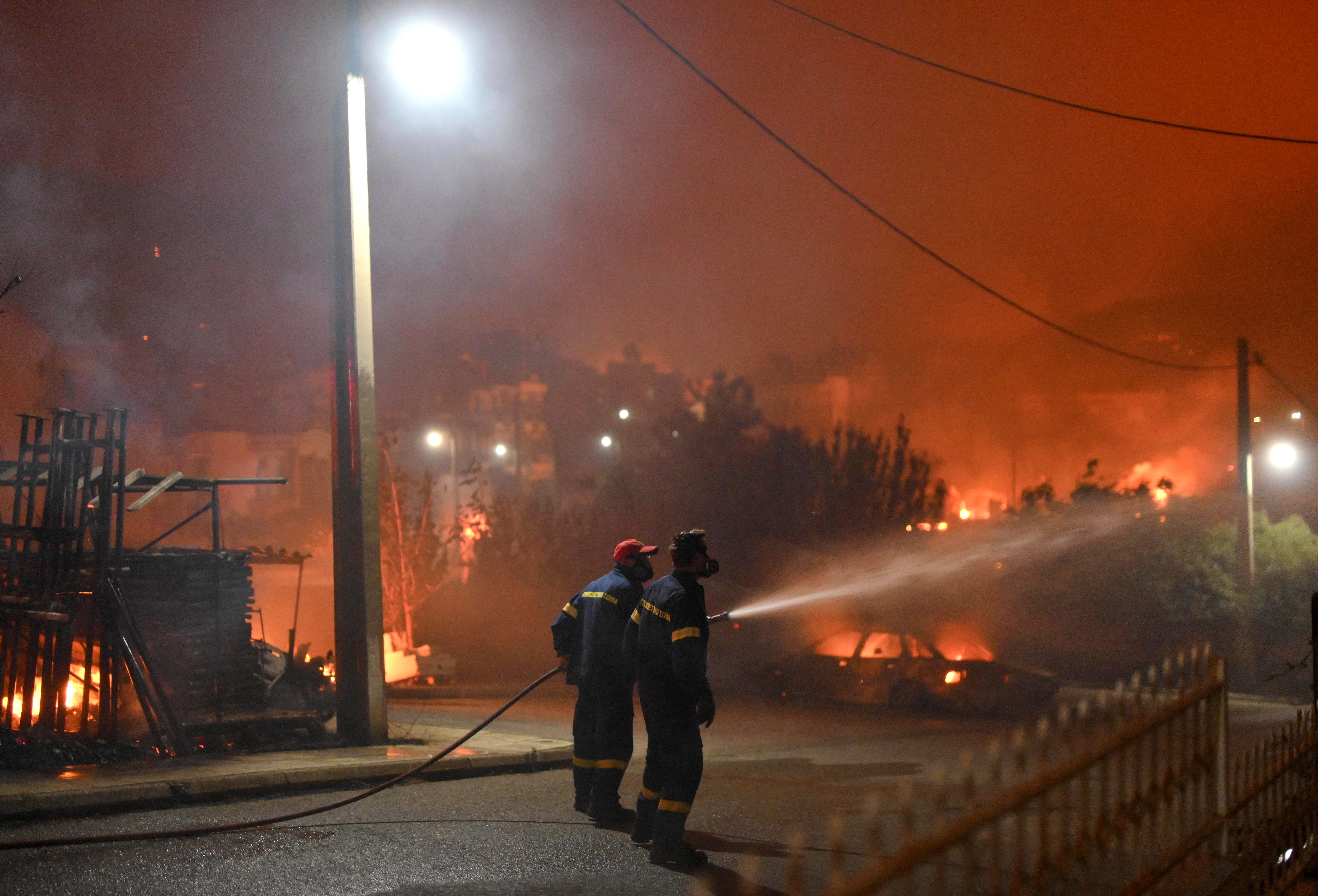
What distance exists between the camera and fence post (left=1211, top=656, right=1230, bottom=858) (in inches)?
162

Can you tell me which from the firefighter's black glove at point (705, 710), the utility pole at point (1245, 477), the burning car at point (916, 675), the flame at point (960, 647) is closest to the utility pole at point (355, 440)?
the firefighter's black glove at point (705, 710)

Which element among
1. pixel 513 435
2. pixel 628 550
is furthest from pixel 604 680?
pixel 513 435

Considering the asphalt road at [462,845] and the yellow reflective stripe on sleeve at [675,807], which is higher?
the yellow reflective stripe on sleeve at [675,807]

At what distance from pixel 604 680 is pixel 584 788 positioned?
768 millimetres

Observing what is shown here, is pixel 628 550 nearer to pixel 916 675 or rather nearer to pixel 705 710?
pixel 705 710

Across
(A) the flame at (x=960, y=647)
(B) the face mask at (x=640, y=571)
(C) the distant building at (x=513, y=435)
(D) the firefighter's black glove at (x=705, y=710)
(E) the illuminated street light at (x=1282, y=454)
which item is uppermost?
(C) the distant building at (x=513, y=435)

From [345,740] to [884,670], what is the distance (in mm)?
8920

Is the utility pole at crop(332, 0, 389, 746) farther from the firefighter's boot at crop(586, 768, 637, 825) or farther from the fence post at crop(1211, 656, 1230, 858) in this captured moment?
the fence post at crop(1211, 656, 1230, 858)

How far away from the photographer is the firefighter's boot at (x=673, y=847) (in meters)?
5.33

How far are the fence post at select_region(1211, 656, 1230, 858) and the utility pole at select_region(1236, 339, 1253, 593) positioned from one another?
19275 mm

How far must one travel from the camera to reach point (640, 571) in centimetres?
678

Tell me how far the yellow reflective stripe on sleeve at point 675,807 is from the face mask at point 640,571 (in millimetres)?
1697

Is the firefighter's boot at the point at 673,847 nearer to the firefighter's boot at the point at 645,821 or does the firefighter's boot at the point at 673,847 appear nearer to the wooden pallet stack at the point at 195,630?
the firefighter's boot at the point at 645,821

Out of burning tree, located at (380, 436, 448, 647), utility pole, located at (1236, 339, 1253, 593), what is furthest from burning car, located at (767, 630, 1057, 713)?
burning tree, located at (380, 436, 448, 647)
